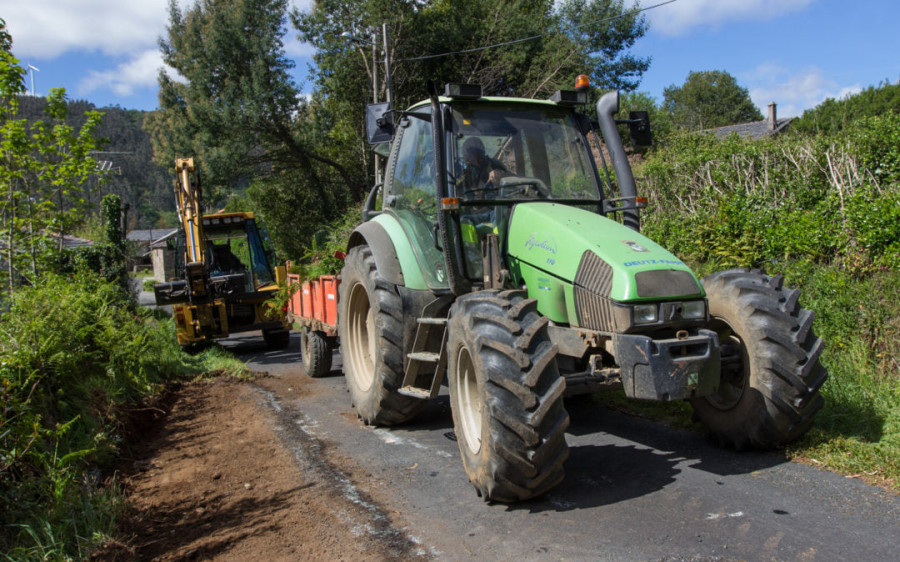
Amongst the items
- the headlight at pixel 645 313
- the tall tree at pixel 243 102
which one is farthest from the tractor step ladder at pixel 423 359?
the tall tree at pixel 243 102

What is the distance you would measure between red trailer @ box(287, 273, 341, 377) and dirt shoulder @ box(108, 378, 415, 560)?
177 centimetres

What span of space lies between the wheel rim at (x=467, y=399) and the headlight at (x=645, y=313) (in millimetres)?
1094

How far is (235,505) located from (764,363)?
11.8 feet

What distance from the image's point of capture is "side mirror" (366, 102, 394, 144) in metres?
6.21

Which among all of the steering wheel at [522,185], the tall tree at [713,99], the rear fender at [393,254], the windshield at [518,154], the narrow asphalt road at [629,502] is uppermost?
the tall tree at [713,99]

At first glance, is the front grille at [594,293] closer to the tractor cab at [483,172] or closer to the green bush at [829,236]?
the tractor cab at [483,172]

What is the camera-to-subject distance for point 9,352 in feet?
18.5

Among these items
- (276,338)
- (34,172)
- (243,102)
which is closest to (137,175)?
(243,102)

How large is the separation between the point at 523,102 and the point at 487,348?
7.91 ft

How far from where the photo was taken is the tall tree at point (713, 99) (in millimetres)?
64062

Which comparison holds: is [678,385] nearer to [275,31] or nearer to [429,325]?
[429,325]

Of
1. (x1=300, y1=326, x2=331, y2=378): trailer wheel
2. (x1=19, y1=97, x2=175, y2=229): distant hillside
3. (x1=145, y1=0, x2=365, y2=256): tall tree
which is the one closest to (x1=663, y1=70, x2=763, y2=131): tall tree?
(x1=145, y1=0, x2=365, y2=256): tall tree

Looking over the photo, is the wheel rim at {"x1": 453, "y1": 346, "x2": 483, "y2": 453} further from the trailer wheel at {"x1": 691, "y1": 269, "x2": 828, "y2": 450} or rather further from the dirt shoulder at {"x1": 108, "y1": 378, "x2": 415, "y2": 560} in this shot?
the trailer wheel at {"x1": 691, "y1": 269, "x2": 828, "y2": 450}

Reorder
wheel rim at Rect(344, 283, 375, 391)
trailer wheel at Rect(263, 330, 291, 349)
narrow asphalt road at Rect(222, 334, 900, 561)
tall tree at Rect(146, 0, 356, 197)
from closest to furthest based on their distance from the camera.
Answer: narrow asphalt road at Rect(222, 334, 900, 561) → wheel rim at Rect(344, 283, 375, 391) → trailer wheel at Rect(263, 330, 291, 349) → tall tree at Rect(146, 0, 356, 197)
